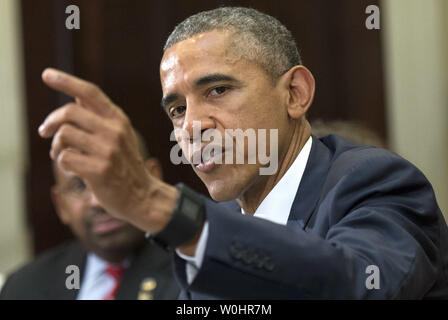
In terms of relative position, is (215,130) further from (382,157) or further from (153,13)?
(153,13)

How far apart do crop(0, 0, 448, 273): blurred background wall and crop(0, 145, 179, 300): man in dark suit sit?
0.62 metres

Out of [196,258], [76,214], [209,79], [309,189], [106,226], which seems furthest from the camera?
[76,214]

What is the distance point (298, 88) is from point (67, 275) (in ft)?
4.98

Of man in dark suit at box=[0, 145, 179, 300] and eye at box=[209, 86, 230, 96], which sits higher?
eye at box=[209, 86, 230, 96]

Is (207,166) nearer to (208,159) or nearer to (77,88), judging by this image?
(208,159)

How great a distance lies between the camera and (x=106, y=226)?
2.85 meters

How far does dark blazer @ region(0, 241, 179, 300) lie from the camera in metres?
2.58

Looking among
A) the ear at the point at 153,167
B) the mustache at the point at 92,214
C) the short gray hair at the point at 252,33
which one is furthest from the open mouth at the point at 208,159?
the mustache at the point at 92,214

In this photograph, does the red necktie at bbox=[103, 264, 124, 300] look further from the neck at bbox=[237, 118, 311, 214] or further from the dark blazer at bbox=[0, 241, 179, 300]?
the neck at bbox=[237, 118, 311, 214]

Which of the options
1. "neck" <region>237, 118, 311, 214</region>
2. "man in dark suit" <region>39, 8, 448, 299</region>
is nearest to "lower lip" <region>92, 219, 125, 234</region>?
"man in dark suit" <region>39, 8, 448, 299</region>

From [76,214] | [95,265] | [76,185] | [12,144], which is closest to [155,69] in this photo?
[76,185]
